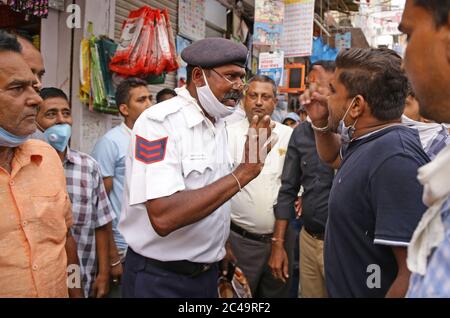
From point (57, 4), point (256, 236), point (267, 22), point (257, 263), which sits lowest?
point (257, 263)

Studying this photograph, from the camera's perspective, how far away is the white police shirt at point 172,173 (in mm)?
1933

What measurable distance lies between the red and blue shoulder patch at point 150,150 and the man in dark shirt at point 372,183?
2.71 ft

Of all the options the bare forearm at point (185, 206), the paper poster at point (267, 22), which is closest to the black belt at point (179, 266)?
the bare forearm at point (185, 206)

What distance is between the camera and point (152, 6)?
5496mm

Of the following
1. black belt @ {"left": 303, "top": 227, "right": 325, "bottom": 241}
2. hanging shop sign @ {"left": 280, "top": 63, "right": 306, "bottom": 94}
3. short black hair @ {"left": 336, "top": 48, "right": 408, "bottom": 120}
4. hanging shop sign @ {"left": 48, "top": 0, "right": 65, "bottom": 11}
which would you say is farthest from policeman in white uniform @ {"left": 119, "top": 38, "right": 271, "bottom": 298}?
hanging shop sign @ {"left": 280, "top": 63, "right": 306, "bottom": 94}

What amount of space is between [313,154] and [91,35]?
8.80 ft

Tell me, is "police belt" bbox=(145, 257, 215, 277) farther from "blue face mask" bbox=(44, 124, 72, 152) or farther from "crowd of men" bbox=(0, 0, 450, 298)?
"blue face mask" bbox=(44, 124, 72, 152)

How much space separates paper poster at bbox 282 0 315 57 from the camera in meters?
6.00

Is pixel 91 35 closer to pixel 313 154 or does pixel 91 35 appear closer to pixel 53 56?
pixel 53 56

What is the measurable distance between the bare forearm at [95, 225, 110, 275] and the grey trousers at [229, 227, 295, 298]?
1147 mm

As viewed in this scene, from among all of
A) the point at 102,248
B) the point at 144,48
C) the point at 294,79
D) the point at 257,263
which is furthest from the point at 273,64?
the point at 102,248

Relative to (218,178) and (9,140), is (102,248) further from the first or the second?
(9,140)

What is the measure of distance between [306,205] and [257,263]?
666 millimetres
